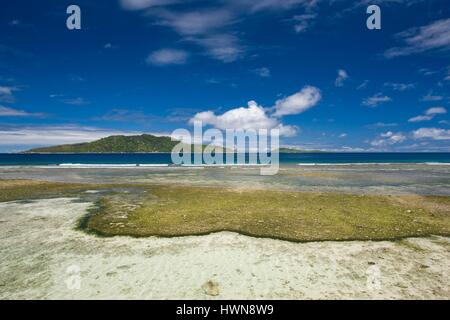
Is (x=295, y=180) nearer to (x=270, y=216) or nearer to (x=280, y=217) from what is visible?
(x=270, y=216)

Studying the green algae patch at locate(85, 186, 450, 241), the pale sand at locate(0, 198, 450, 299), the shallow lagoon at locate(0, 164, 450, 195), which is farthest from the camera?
the shallow lagoon at locate(0, 164, 450, 195)

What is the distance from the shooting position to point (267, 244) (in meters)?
11.8

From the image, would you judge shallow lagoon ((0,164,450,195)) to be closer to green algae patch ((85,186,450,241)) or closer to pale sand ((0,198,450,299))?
green algae patch ((85,186,450,241))

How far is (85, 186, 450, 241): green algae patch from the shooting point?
13.4m

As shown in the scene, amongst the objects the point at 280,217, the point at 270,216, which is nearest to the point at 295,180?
the point at 270,216

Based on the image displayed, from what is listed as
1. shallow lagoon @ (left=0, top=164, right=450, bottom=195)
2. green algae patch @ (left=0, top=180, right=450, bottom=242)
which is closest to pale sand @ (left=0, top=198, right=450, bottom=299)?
green algae patch @ (left=0, top=180, right=450, bottom=242)

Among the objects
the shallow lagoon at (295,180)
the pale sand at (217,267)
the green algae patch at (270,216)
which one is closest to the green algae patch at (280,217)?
the green algae patch at (270,216)

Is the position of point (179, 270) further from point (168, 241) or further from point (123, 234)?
point (123, 234)

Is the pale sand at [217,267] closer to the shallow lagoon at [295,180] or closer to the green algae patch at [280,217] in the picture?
the green algae patch at [280,217]

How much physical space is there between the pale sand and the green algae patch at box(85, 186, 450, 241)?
1149mm

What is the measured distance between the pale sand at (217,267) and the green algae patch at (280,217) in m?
1.15

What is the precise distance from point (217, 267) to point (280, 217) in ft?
24.4

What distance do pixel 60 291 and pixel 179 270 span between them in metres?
3.25
